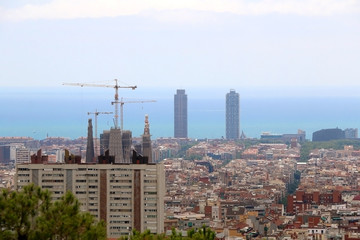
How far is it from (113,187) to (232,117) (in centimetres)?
9996

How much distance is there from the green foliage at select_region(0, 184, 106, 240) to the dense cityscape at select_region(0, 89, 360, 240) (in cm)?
407

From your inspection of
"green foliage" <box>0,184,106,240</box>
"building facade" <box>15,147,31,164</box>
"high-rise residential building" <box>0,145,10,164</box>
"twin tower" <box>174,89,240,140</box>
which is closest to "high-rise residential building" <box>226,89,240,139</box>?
"twin tower" <box>174,89,240,140</box>

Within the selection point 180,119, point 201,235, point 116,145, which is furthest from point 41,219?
point 180,119

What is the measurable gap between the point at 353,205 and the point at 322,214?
615 centimetres

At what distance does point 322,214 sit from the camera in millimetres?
47906

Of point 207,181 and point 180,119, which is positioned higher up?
point 180,119

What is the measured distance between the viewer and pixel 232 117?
433 feet

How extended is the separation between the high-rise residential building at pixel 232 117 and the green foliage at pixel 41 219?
115m

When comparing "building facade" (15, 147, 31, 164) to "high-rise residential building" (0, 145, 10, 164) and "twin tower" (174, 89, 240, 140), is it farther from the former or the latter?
"twin tower" (174, 89, 240, 140)

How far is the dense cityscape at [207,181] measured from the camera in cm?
3222

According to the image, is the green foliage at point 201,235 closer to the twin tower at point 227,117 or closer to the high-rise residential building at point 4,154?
the high-rise residential building at point 4,154

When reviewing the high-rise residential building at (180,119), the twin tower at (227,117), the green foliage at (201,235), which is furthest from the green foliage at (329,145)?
the green foliage at (201,235)

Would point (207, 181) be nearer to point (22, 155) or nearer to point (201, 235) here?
point (22, 155)

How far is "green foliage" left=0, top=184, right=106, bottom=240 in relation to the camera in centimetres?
1459
